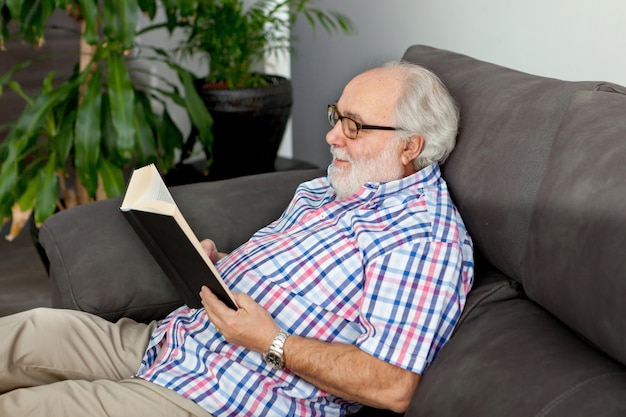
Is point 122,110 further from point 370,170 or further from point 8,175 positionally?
point 370,170

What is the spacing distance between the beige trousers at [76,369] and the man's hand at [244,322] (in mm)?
142

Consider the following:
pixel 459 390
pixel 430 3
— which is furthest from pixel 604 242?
pixel 430 3

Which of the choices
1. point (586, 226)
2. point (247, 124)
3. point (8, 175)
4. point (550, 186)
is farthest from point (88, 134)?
point (586, 226)

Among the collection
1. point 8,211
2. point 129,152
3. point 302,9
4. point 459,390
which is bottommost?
point 8,211

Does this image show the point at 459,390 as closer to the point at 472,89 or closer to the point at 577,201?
the point at 577,201

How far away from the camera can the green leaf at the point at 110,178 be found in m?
2.72

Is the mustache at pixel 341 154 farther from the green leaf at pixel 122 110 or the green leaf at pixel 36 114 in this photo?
the green leaf at pixel 36 114

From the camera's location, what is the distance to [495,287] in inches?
56.5

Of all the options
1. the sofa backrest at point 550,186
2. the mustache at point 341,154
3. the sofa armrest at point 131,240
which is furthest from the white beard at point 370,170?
the sofa armrest at point 131,240

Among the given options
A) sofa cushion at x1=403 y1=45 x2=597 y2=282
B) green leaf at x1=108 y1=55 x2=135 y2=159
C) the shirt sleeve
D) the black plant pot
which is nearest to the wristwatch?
the shirt sleeve

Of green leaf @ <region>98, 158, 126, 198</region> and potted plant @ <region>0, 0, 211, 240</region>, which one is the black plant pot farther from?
green leaf @ <region>98, 158, 126, 198</region>

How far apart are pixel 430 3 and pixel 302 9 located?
815 millimetres

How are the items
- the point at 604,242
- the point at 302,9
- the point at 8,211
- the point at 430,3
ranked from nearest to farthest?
1. the point at 604,242
2. the point at 430,3
3. the point at 8,211
4. the point at 302,9

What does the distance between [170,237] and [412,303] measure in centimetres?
42
